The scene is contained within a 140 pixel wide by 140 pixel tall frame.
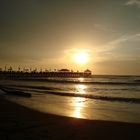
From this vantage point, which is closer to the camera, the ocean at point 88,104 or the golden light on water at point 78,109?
the golden light on water at point 78,109

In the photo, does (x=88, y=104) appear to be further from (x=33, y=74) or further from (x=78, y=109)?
(x=33, y=74)

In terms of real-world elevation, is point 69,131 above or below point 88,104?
above

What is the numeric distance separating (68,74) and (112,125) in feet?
433

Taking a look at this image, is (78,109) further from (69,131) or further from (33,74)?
(33,74)

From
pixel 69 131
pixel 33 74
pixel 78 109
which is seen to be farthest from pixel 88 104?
pixel 33 74

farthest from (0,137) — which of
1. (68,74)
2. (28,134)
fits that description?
(68,74)

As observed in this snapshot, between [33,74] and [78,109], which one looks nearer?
[78,109]

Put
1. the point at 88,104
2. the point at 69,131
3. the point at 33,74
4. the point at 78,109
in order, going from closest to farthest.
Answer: the point at 69,131 < the point at 78,109 < the point at 88,104 < the point at 33,74

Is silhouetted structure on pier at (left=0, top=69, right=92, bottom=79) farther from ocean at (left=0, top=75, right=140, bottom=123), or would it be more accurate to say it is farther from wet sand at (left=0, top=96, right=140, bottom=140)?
wet sand at (left=0, top=96, right=140, bottom=140)

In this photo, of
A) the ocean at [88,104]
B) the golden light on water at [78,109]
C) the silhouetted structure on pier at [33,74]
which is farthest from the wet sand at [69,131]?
the silhouetted structure on pier at [33,74]

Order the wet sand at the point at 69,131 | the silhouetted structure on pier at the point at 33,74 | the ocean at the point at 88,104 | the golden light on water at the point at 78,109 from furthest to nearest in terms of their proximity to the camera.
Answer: the silhouetted structure on pier at the point at 33,74
the ocean at the point at 88,104
the golden light on water at the point at 78,109
the wet sand at the point at 69,131

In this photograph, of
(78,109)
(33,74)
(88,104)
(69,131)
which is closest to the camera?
(69,131)

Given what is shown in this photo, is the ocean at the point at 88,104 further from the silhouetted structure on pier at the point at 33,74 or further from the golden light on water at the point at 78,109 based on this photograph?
the silhouetted structure on pier at the point at 33,74

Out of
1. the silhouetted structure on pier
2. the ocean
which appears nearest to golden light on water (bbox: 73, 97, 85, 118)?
the ocean
